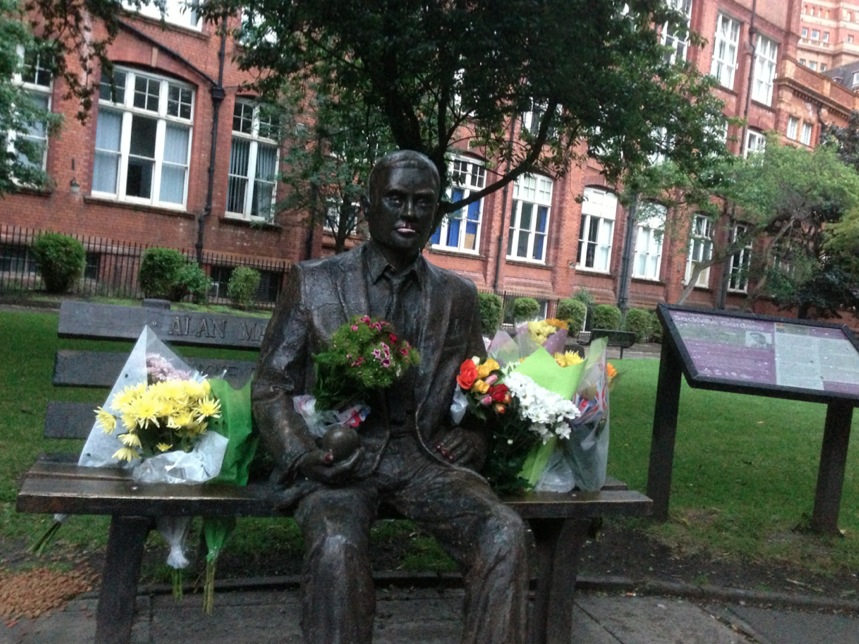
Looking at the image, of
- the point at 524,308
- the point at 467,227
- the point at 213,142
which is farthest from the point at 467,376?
the point at 467,227

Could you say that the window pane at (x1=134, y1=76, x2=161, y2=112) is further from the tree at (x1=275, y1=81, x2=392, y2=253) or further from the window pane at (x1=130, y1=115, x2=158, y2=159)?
the tree at (x1=275, y1=81, x2=392, y2=253)

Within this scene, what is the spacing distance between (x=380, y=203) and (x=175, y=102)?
17989 mm

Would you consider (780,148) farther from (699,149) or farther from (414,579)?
(414,579)

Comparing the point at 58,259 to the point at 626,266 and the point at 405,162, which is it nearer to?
the point at 405,162

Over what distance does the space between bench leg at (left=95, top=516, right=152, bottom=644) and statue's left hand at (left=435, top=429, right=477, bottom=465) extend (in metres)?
1.07

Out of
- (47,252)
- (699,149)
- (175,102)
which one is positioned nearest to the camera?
(699,149)

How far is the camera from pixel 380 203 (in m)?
3.19

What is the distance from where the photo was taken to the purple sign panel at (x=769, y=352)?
466 centimetres

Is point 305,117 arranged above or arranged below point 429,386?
above

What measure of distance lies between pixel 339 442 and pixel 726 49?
106ft

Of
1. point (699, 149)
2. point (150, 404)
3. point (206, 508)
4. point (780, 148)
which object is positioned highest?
point (780, 148)

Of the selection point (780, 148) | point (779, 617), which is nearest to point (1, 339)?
point (779, 617)

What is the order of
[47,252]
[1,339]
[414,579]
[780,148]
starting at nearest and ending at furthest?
[414,579], [1,339], [47,252], [780,148]

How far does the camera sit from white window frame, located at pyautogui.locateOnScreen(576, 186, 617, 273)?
2812 cm
